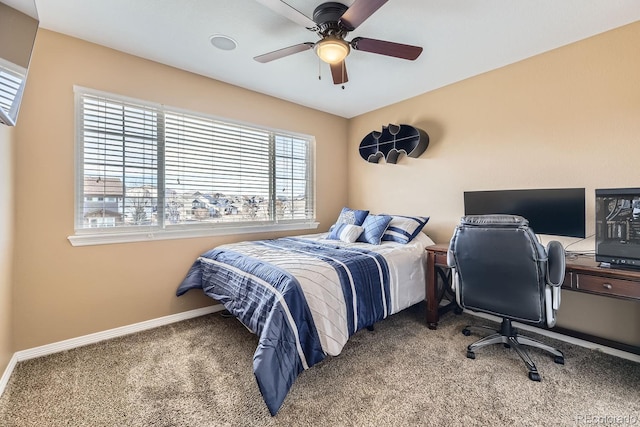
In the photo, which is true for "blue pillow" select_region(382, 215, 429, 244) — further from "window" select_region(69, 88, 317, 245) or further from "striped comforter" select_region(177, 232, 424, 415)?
"window" select_region(69, 88, 317, 245)

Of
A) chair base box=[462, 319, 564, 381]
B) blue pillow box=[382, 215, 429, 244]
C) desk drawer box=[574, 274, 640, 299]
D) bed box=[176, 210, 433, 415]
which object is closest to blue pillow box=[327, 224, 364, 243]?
bed box=[176, 210, 433, 415]

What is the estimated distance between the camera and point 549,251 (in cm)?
180

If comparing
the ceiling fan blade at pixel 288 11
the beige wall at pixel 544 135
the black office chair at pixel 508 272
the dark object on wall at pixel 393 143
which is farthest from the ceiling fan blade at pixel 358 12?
the beige wall at pixel 544 135

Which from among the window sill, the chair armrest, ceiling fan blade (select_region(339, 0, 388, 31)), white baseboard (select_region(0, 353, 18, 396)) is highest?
ceiling fan blade (select_region(339, 0, 388, 31))

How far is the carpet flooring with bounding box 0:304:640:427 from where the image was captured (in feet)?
5.02

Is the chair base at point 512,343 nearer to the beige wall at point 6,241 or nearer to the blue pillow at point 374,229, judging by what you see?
the blue pillow at point 374,229

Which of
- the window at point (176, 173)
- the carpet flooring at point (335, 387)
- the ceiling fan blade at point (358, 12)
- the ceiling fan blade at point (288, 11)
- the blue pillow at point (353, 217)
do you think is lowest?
the carpet flooring at point (335, 387)

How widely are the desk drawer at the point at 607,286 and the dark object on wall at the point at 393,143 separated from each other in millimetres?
1982

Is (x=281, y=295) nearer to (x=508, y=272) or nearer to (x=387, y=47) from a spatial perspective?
(x=508, y=272)

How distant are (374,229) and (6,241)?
298 centimetres

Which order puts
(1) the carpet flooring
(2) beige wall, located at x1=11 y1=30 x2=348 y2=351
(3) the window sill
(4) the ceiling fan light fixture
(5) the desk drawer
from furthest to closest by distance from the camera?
(3) the window sill < (2) beige wall, located at x1=11 y1=30 x2=348 y2=351 < (4) the ceiling fan light fixture < (5) the desk drawer < (1) the carpet flooring

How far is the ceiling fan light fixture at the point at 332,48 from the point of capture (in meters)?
1.92

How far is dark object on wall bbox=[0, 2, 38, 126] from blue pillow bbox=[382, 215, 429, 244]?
2931 millimetres

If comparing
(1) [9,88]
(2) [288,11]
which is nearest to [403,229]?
(2) [288,11]
